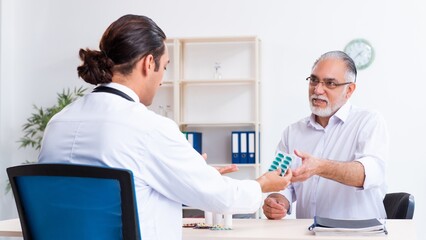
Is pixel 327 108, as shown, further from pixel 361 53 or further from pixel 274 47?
pixel 274 47

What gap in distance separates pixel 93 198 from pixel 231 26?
454 centimetres

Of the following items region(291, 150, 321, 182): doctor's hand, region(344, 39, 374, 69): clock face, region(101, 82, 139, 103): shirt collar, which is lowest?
region(291, 150, 321, 182): doctor's hand

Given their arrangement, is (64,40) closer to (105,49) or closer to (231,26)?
(231,26)

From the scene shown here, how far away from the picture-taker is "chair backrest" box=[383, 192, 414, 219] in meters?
3.08

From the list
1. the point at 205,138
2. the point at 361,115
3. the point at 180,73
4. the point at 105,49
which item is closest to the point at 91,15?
the point at 180,73

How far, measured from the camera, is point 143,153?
1912 millimetres

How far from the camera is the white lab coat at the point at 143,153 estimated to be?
6.26ft

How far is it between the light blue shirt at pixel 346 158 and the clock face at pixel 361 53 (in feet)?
8.38

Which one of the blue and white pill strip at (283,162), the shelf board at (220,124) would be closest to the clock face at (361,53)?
the shelf board at (220,124)

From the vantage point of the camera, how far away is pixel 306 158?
297cm

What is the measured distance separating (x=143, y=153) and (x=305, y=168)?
1189 mm

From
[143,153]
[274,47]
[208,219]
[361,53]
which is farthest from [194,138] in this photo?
[143,153]

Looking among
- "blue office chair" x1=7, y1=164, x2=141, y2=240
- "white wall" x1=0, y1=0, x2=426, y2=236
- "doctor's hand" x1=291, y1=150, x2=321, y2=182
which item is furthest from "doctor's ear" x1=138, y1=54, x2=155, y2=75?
"white wall" x1=0, y1=0, x2=426, y2=236

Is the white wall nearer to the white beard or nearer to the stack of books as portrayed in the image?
the white beard
